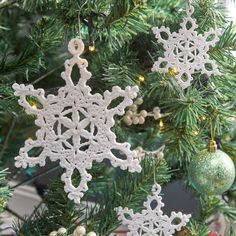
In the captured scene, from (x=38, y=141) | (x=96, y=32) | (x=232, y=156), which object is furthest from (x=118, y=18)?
(x=232, y=156)

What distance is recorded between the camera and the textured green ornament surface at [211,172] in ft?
1.71

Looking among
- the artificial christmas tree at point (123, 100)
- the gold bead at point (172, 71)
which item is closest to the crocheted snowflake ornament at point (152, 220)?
the artificial christmas tree at point (123, 100)

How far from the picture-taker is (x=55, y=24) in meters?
0.50

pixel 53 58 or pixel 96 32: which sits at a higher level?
pixel 96 32

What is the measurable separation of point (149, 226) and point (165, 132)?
13 cm

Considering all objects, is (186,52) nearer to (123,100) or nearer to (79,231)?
(123,100)

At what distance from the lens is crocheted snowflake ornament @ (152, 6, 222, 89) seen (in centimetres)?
51

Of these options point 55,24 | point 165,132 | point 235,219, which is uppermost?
point 55,24

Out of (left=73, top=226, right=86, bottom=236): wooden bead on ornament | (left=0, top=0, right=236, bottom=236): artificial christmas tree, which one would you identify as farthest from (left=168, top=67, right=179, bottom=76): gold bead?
(left=73, top=226, right=86, bottom=236): wooden bead on ornament

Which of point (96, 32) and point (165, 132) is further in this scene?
point (165, 132)

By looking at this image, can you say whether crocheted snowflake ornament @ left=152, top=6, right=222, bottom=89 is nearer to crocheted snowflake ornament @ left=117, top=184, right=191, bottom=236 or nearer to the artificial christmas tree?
the artificial christmas tree

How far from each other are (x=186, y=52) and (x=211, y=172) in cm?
14

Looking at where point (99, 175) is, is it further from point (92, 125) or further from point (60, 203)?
Result: point (92, 125)

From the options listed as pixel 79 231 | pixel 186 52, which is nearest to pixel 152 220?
pixel 79 231
